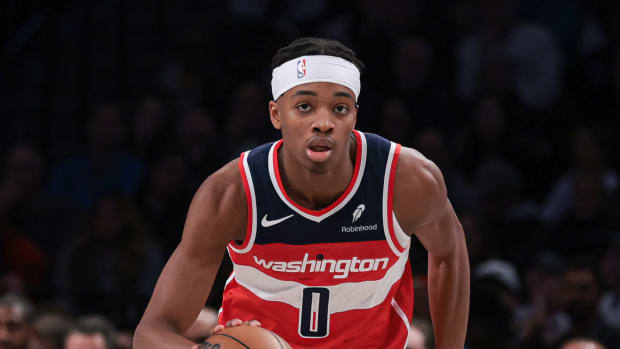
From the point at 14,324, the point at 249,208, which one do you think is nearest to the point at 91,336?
the point at 14,324

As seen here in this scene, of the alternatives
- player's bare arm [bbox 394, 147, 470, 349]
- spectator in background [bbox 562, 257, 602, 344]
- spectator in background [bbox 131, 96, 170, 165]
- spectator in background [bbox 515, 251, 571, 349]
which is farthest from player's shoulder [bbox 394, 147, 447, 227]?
spectator in background [bbox 131, 96, 170, 165]

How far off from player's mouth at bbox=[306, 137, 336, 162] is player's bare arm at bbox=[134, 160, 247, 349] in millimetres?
318

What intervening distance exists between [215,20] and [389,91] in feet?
5.62

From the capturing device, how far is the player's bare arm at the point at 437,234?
3.58 metres

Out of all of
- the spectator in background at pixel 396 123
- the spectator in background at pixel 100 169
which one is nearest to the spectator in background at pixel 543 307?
the spectator in background at pixel 396 123

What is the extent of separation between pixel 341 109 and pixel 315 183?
0.96 feet

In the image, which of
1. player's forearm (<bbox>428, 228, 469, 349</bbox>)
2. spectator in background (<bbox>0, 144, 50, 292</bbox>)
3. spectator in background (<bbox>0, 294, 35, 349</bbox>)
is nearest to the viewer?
player's forearm (<bbox>428, 228, 469, 349</bbox>)

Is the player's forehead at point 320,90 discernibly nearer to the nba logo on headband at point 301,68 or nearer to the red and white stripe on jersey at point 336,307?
the nba logo on headband at point 301,68

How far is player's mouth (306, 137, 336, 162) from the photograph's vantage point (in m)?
3.41

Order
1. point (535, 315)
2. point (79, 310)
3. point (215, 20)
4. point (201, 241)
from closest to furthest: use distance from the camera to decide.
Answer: point (201, 241)
point (535, 315)
point (79, 310)
point (215, 20)

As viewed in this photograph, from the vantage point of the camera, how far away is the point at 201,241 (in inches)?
138

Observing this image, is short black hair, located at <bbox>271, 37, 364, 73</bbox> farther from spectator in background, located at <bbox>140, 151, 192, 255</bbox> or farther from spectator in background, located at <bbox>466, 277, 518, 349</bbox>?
spectator in background, located at <bbox>140, 151, 192, 255</bbox>

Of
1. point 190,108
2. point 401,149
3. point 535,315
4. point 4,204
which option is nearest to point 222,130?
point 190,108

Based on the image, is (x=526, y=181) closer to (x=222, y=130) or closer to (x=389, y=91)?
(x=389, y=91)
